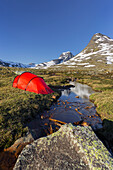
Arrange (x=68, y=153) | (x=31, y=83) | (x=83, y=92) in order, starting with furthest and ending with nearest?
(x=83, y=92), (x=31, y=83), (x=68, y=153)

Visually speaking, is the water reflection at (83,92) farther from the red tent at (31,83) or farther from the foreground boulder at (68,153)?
the foreground boulder at (68,153)

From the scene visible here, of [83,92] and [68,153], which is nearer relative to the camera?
[68,153]

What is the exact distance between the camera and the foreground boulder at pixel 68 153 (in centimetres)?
308

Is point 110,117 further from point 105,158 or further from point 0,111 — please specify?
point 0,111

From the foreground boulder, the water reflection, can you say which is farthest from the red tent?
the foreground boulder

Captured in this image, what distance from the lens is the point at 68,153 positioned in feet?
11.5

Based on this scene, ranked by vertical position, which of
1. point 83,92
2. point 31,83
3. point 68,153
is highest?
point 31,83

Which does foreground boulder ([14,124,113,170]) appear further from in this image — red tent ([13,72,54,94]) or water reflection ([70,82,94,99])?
water reflection ([70,82,94,99])

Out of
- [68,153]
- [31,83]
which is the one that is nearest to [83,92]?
[31,83]

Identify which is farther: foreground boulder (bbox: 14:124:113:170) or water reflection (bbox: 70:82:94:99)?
water reflection (bbox: 70:82:94:99)

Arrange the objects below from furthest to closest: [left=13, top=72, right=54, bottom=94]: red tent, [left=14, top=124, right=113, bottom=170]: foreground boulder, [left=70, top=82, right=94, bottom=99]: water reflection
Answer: [left=70, top=82, right=94, bottom=99]: water reflection → [left=13, top=72, right=54, bottom=94]: red tent → [left=14, top=124, right=113, bottom=170]: foreground boulder

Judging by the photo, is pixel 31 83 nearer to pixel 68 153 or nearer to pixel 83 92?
pixel 68 153

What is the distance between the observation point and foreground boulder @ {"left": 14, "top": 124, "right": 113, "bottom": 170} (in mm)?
3078

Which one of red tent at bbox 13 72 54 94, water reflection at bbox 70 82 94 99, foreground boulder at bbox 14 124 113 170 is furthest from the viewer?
water reflection at bbox 70 82 94 99
